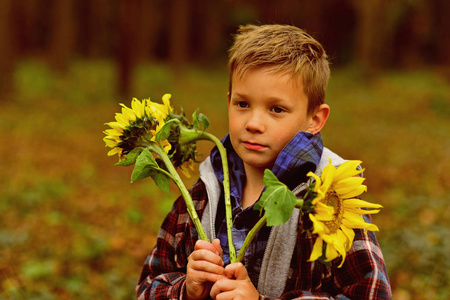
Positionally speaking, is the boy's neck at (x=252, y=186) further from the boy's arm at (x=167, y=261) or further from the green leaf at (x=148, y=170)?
the green leaf at (x=148, y=170)

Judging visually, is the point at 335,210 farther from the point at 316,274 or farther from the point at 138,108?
the point at 138,108

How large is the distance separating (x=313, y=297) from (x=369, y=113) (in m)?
13.8

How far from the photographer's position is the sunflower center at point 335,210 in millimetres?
1446

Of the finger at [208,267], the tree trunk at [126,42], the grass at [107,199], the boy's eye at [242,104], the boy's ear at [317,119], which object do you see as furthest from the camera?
the tree trunk at [126,42]

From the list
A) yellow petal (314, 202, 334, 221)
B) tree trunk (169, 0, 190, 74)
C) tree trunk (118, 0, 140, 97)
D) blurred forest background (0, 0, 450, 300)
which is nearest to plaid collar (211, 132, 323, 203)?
yellow petal (314, 202, 334, 221)

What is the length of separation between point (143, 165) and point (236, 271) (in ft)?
1.48

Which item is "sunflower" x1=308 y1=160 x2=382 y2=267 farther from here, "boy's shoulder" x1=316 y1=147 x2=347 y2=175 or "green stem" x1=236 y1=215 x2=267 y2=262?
"boy's shoulder" x1=316 y1=147 x2=347 y2=175

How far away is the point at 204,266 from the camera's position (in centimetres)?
157

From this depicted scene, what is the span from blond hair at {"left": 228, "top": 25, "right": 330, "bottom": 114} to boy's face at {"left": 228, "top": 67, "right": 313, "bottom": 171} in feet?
0.10

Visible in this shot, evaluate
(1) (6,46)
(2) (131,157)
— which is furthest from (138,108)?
(1) (6,46)

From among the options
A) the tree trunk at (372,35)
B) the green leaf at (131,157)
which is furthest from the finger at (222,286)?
the tree trunk at (372,35)

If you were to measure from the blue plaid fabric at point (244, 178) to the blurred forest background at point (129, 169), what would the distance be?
25.9 inches

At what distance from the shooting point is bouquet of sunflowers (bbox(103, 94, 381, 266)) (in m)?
1.38

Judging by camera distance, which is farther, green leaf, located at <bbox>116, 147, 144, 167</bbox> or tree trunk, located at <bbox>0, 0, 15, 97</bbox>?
tree trunk, located at <bbox>0, 0, 15, 97</bbox>
